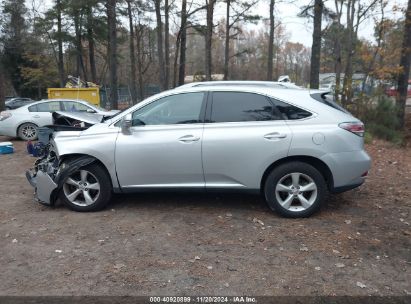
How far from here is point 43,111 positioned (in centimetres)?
1313

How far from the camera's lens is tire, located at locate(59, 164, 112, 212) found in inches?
216

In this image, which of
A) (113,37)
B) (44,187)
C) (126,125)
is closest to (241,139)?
(126,125)

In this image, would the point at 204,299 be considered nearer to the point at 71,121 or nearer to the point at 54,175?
the point at 54,175

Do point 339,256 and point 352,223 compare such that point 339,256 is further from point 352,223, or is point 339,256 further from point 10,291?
point 10,291

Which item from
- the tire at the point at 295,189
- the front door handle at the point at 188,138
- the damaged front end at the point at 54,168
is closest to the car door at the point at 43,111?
the damaged front end at the point at 54,168

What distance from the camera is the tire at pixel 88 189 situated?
5.49 metres

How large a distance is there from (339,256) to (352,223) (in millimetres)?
1026

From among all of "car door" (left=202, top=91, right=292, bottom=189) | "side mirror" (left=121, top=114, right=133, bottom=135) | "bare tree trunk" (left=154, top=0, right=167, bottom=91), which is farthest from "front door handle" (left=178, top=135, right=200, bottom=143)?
"bare tree trunk" (left=154, top=0, right=167, bottom=91)

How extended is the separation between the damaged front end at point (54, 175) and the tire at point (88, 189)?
2.6 inches

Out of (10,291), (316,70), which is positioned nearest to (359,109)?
(316,70)

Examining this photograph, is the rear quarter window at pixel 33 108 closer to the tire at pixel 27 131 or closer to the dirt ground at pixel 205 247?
the tire at pixel 27 131

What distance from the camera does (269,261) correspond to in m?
4.11

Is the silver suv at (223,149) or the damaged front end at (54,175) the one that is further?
the damaged front end at (54,175)

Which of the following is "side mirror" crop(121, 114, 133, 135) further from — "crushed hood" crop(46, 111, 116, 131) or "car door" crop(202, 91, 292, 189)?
"crushed hood" crop(46, 111, 116, 131)
